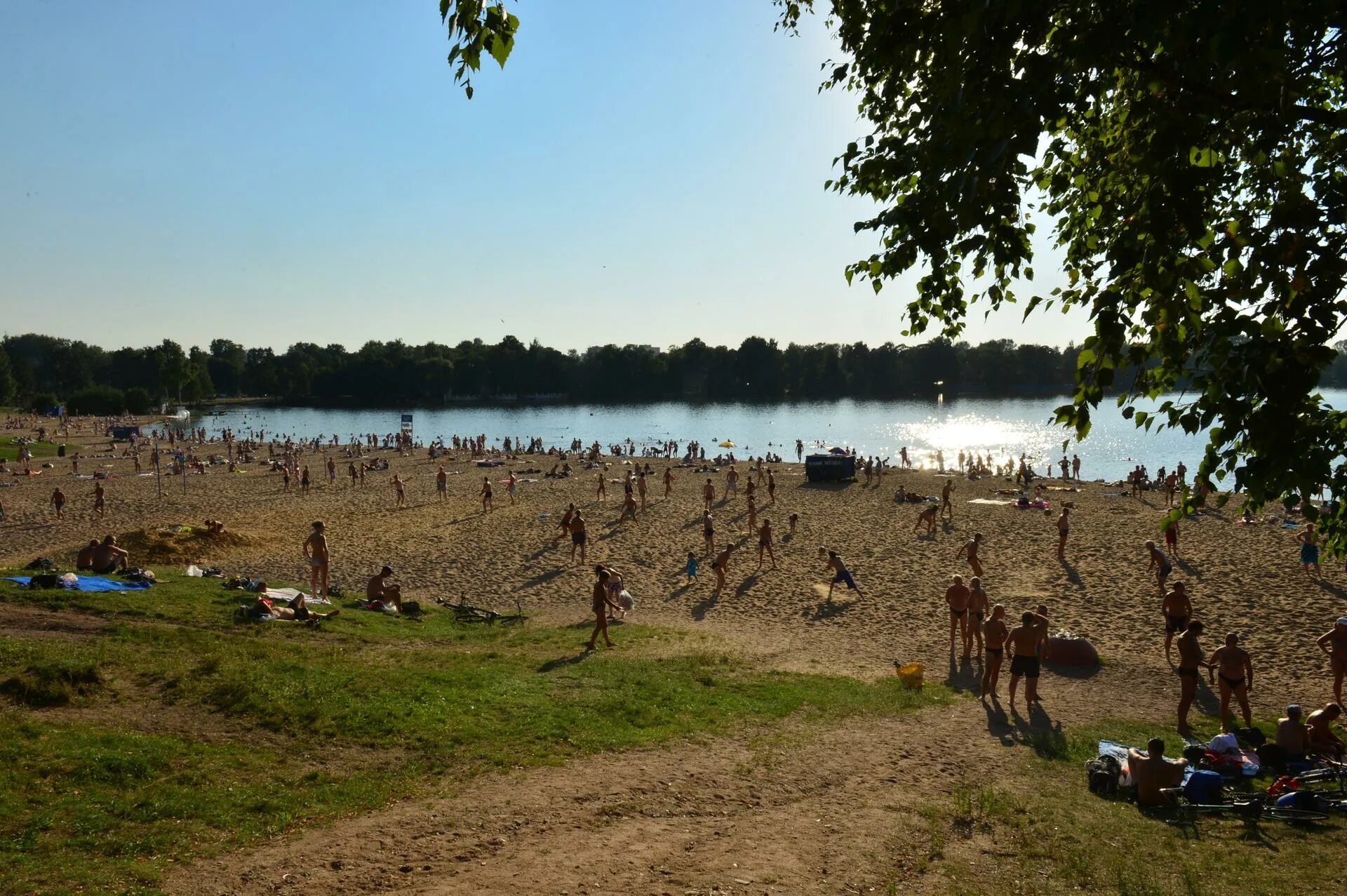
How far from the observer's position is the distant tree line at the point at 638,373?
462 ft

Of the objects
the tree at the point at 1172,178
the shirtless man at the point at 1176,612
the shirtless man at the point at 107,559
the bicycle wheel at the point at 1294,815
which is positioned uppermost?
the tree at the point at 1172,178

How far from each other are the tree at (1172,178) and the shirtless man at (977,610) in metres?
7.60

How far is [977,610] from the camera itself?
12750 mm

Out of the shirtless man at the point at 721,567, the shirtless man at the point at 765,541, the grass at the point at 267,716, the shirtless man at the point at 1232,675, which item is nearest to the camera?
the grass at the point at 267,716

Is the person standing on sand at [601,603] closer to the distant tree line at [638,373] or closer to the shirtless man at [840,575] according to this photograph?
the shirtless man at [840,575]

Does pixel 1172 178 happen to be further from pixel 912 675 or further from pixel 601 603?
pixel 601 603

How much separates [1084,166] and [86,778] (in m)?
8.18

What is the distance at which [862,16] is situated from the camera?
5316 millimetres

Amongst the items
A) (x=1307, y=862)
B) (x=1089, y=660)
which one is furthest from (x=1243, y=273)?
(x=1089, y=660)

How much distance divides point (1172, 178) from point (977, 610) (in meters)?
10.1

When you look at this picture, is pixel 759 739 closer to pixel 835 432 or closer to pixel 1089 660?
pixel 1089 660

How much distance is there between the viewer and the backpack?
24.7 ft

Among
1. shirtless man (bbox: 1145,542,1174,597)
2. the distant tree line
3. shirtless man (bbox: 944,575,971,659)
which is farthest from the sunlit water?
shirtless man (bbox: 944,575,971,659)

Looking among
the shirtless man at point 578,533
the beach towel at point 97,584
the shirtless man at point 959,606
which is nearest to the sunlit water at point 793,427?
the shirtless man at point 578,533
